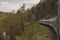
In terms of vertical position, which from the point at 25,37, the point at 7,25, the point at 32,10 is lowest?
the point at 25,37

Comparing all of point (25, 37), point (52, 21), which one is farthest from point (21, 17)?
point (52, 21)

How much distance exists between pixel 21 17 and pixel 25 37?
36cm

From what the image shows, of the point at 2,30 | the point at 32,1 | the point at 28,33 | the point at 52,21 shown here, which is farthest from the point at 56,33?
the point at 2,30

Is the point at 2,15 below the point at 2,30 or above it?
above

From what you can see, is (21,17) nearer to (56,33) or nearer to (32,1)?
(32,1)

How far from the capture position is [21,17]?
300 centimetres

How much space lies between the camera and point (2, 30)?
3.03m

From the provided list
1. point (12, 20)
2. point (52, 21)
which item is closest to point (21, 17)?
point (12, 20)

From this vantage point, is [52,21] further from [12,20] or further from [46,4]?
[12,20]

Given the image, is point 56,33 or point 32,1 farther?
point 32,1

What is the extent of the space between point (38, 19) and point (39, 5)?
25cm

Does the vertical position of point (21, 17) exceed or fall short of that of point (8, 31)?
it exceeds it

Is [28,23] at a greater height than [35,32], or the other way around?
[28,23]

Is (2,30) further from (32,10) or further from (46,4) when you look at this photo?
(46,4)
